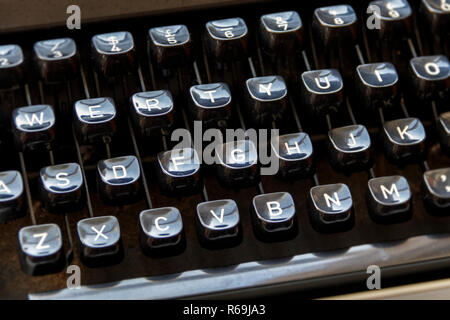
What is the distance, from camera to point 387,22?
6.34 ft

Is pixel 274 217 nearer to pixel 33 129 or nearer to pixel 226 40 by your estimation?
pixel 226 40

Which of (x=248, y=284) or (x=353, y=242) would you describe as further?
(x=353, y=242)

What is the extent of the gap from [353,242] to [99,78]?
2.91 feet

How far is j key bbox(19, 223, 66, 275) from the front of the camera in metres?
1.61

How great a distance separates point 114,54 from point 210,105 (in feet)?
0.93

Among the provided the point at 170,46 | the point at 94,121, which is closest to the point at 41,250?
the point at 94,121

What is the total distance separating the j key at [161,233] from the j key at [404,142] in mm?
600

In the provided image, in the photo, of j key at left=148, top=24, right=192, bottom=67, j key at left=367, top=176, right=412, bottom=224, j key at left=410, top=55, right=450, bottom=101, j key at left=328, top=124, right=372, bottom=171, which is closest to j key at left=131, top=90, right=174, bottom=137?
j key at left=148, top=24, right=192, bottom=67

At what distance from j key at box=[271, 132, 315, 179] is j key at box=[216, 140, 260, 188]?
6cm

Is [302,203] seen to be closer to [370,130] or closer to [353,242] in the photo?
[353,242]

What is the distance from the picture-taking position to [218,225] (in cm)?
169

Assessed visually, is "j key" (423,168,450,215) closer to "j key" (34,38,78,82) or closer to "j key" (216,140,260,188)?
"j key" (216,140,260,188)

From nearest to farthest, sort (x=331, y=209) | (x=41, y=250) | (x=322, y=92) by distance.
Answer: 1. (x=41, y=250)
2. (x=331, y=209)
3. (x=322, y=92)
